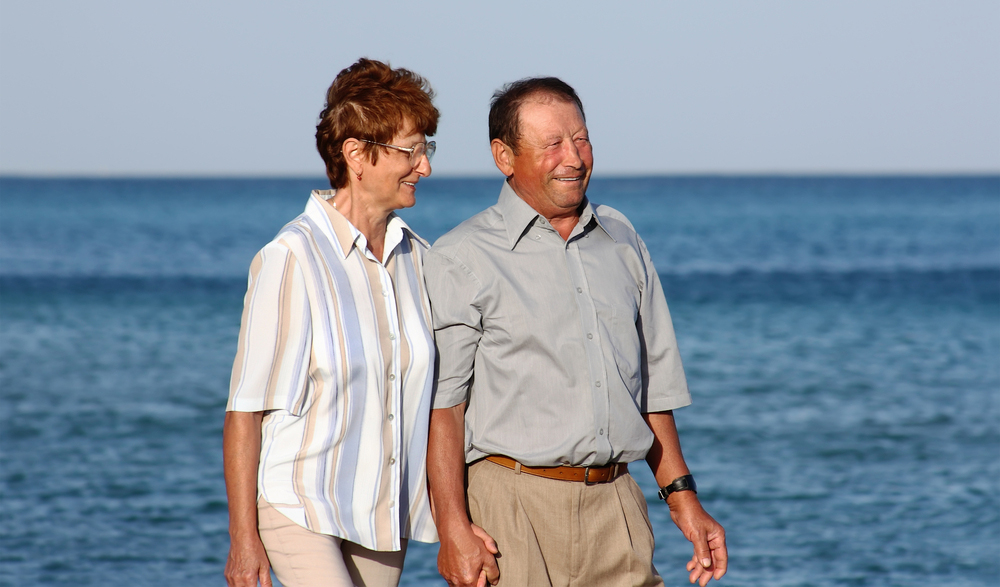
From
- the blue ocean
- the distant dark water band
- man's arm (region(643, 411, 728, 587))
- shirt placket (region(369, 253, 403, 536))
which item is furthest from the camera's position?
the distant dark water band

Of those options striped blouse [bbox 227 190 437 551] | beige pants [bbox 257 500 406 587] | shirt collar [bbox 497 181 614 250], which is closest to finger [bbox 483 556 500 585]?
striped blouse [bbox 227 190 437 551]

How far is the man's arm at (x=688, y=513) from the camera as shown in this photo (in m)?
2.74

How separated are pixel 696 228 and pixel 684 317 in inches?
1103

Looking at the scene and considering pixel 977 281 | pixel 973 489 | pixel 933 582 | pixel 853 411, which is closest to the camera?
pixel 933 582

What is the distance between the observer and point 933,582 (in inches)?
245

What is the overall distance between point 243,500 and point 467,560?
1.90 feet

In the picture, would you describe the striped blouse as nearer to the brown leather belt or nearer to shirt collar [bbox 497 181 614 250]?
the brown leather belt

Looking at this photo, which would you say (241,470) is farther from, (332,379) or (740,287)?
(740,287)

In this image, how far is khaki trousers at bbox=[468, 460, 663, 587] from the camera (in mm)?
2633

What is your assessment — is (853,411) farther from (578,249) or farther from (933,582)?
(578,249)

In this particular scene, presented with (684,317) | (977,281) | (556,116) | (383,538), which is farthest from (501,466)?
(977,281)

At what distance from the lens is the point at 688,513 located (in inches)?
110

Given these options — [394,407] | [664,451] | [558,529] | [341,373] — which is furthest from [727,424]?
[341,373]

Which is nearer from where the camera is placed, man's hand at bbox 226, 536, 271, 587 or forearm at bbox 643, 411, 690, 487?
man's hand at bbox 226, 536, 271, 587
